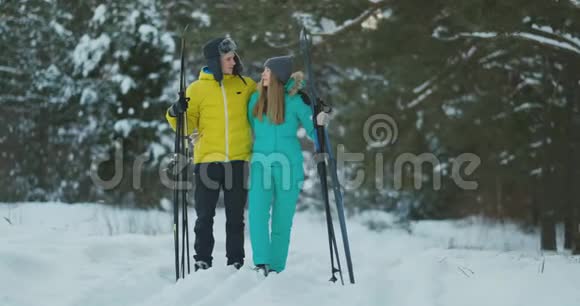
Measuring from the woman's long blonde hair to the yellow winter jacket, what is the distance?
19 centimetres

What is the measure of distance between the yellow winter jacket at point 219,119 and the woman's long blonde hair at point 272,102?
0.62 ft

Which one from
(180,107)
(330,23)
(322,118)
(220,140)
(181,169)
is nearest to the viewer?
(322,118)

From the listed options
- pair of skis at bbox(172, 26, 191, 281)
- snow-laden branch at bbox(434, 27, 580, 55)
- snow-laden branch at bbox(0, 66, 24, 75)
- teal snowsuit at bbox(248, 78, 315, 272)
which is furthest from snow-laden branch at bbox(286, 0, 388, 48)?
snow-laden branch at bbox(0, 66, 24, 75)

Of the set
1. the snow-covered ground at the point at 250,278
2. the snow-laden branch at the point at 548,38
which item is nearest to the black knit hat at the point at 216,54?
the snow-covered ground at the point at 250,278

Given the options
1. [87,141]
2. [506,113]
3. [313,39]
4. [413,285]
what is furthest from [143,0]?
[413,285]

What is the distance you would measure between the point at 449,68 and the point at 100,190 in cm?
1050

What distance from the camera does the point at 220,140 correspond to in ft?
21.6

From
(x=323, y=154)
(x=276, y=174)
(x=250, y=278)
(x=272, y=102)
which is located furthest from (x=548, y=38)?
(x=250, y=278)

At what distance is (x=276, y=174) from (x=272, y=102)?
0.56 metres

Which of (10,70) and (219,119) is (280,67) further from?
(10,70)

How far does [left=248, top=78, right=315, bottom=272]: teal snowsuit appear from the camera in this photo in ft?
21.3

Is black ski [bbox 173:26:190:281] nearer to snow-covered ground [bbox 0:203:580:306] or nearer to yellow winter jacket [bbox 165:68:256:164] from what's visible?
yellow winter jacket [bbox 165:68:256:164]

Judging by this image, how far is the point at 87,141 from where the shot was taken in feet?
62.6

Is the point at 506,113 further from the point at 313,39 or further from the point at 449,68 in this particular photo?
the point at 313,39
